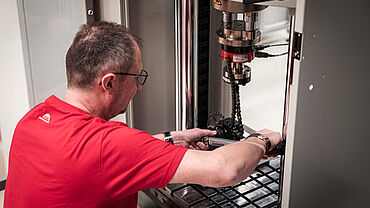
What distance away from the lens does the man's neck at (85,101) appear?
1.15 m

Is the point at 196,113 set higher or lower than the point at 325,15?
lower

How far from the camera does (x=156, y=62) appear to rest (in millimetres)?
1693

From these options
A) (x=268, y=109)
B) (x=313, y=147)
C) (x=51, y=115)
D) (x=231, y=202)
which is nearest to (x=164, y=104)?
(x=268, y=109)

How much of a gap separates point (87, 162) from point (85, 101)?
9.0 inches

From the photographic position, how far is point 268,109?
67.6 inches

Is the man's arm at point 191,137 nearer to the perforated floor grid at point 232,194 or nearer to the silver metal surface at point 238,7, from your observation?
the perforated floor grid at point 232,194

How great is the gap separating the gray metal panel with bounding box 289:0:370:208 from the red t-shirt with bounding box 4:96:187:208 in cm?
30

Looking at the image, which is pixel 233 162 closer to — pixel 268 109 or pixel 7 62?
pixel 268 109

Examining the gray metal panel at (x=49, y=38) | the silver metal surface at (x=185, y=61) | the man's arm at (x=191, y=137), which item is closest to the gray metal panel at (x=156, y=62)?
the silver metal surface at (x=185, y=61)

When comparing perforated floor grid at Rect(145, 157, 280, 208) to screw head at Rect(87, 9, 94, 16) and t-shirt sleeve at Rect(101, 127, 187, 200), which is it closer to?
t-shirt sleeve at Rect(101, 127, 187, 200)

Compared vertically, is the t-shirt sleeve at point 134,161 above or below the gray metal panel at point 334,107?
below

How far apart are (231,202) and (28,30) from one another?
1.13 metres

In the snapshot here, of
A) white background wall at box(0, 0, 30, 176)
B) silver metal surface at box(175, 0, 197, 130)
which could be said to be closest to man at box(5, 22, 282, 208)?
silver metal surface at box(175, 0, 197, 130)

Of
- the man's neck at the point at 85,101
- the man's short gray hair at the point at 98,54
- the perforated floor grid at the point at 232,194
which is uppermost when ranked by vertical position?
the man's short gray hair at the point at 98,54
